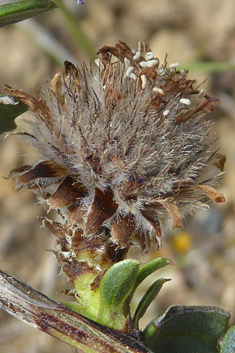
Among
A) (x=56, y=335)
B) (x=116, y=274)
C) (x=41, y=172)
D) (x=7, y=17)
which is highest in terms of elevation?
(x=7, y=17)

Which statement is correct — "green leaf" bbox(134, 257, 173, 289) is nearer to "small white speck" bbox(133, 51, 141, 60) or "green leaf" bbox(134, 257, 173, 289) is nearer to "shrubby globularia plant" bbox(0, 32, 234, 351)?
"shrubby globularia plant" bbox(0, 32, 234, 351)

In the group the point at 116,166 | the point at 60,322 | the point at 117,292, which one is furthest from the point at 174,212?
the point at 60,322

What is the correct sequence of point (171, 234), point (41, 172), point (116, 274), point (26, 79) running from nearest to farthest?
point (116, 274)
point (41, 172)
point (171, 234)
point (26, 79)

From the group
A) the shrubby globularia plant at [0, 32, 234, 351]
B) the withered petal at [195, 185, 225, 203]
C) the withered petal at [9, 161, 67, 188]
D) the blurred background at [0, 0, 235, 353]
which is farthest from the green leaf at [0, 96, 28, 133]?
the blurred background at [0, 0, 235, 353]

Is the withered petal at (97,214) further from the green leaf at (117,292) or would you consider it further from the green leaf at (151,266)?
the green leaf at (151,266)

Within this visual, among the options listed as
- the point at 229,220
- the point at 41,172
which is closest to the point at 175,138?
the point at 41,172

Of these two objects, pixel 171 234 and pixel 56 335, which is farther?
pixel 171 234

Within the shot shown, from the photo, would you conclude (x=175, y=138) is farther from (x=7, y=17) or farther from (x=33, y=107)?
(x=7, y=17)
